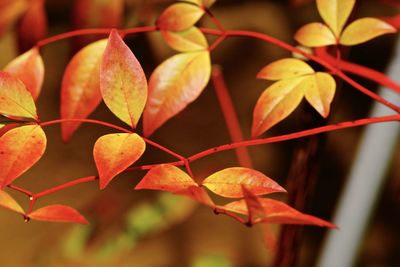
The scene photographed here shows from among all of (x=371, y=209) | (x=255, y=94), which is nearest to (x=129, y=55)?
(x=371, y=209)

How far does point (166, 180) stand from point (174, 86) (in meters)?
0.10

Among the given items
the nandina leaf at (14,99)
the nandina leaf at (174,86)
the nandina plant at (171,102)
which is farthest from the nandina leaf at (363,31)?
the nandina leaf at (14,99)

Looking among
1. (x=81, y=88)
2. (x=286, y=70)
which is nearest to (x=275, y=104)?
(x=286, y=70)

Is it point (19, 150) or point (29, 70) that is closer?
point (19, 150)

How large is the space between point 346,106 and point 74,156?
1.71ft

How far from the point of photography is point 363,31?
1.34 ft

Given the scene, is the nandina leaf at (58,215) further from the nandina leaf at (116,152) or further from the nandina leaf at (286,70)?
the nandina leaf at (286,70)

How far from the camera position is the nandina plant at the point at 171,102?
1.12 feet

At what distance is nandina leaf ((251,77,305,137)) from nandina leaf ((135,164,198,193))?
0.07 meters

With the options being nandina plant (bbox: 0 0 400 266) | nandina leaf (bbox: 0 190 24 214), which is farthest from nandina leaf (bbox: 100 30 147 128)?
nandina leaf (bbox: 0 190 24 214)

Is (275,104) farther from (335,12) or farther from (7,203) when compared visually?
(7,203)

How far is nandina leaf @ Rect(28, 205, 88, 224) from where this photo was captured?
14.9 inches

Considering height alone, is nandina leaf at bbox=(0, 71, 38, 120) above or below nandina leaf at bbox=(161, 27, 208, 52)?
below

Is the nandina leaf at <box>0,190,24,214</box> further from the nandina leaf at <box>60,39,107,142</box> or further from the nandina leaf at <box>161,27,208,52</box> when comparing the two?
the nandina leaf at <box>161,27,208,52</box>
